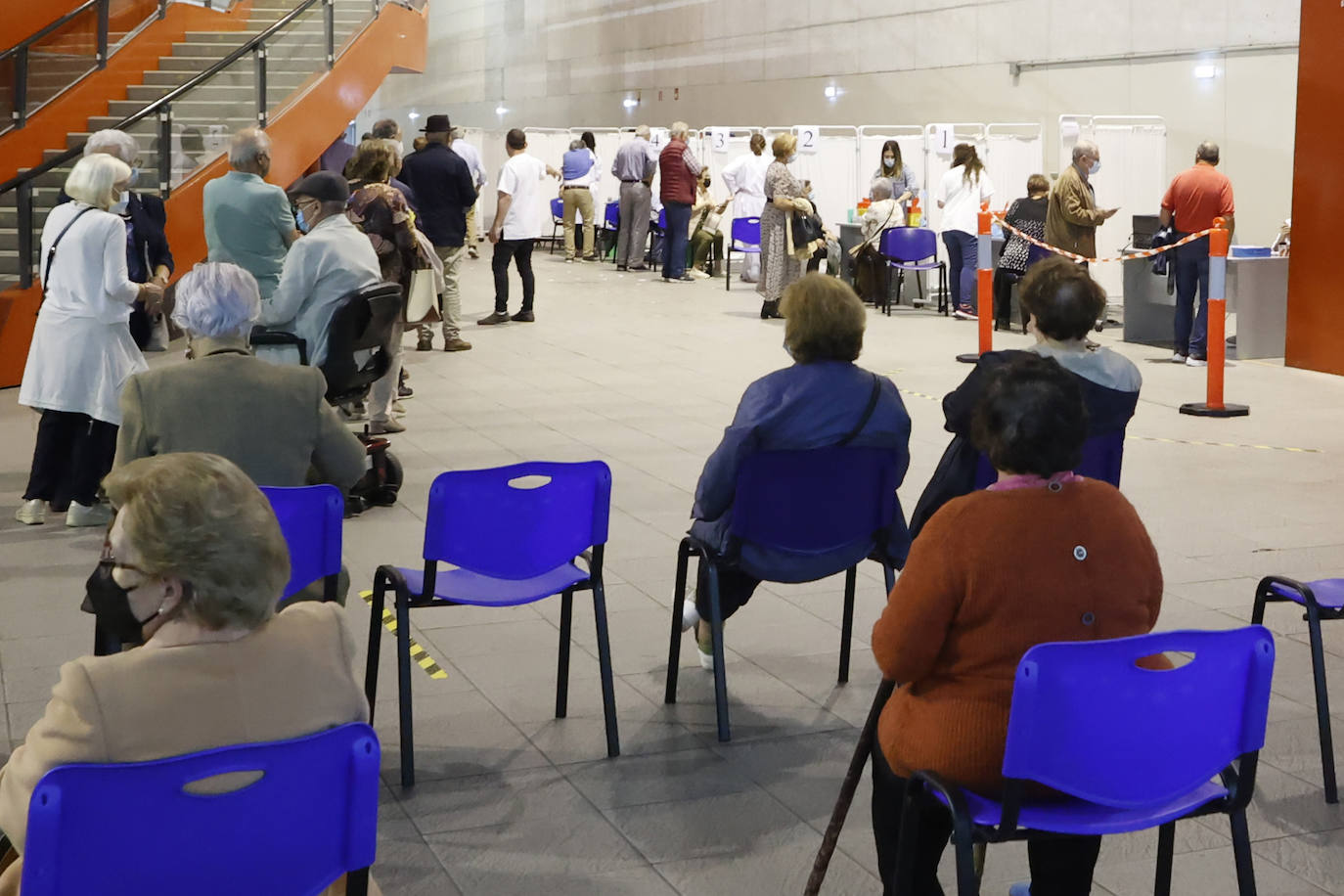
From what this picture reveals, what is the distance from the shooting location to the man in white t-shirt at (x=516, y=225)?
1352 cm

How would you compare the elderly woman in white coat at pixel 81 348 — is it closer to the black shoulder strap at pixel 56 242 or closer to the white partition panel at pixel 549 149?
the black shoulder strap at pixel 56 242

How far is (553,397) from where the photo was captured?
998cm

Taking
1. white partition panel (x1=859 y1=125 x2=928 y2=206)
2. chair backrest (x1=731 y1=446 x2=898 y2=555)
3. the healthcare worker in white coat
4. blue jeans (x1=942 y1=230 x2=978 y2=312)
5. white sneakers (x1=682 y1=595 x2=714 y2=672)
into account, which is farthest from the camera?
the healthcare worker in white coat

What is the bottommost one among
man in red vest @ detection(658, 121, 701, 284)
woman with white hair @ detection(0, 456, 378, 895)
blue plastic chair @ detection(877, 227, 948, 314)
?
woman with white hair @ detection(0, 456, 378, 895)

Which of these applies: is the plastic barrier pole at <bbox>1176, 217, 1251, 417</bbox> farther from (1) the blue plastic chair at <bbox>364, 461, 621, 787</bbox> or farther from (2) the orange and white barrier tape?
(1) the blue plastic chair at <bbox>364, 461, 621, 787</bbox>

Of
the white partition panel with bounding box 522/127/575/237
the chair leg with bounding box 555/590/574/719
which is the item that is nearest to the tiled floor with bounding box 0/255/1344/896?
the chair leg with bounding box 555/590/574/719

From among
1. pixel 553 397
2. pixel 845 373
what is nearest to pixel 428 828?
pixel 845 373

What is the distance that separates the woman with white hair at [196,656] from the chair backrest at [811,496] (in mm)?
1859

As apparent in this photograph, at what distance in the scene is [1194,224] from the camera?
11.3m

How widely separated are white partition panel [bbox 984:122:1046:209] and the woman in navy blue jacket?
11513 mm

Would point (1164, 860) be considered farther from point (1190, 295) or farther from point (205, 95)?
point (205, 95)

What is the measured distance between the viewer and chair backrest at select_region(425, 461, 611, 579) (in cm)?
393

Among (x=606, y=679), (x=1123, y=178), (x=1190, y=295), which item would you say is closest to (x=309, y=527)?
(x=606, y=679)

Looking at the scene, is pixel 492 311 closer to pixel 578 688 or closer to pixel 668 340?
pixel 668 340
